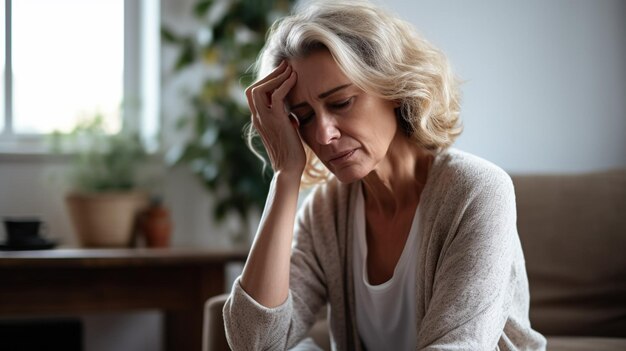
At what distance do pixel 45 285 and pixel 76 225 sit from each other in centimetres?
37

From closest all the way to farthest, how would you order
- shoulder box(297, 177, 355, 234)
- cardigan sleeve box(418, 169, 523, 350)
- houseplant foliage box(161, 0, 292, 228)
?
cardigan sleeve box(418, 169, 523, 350) → shoulder box(297, 177, 355, 234) → houseplant foliage box(161, 0, 292, 228)

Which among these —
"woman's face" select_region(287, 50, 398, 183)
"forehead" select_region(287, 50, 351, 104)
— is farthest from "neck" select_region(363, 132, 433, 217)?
"forehead" select_region(287, 50, 351, 104)

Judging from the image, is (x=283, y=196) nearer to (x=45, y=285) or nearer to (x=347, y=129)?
(x=347, y=129)

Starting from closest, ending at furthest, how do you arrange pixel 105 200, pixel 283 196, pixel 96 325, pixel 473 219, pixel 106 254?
pixel 473 219 < pixel 283 196 < pixel 106 254 < pixel 105 200 < pixel 96 325

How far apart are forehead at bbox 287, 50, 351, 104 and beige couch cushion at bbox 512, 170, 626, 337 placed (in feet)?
2.64

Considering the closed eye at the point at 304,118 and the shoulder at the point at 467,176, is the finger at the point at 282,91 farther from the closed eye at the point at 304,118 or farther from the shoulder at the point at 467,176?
the shoulder at the point at 467,176

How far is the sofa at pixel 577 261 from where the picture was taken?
6.07 feet

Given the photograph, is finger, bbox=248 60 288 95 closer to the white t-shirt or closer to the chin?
the chin

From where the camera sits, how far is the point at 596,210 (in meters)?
1.88

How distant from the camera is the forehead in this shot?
4.44 ft

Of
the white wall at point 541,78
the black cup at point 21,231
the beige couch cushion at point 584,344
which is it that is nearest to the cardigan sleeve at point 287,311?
the beige couch cushion at point 584,344

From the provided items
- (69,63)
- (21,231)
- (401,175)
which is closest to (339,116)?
(401,175)

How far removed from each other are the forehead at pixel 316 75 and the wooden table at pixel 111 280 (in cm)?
134

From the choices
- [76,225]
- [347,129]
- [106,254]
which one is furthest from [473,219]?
[76,225]
